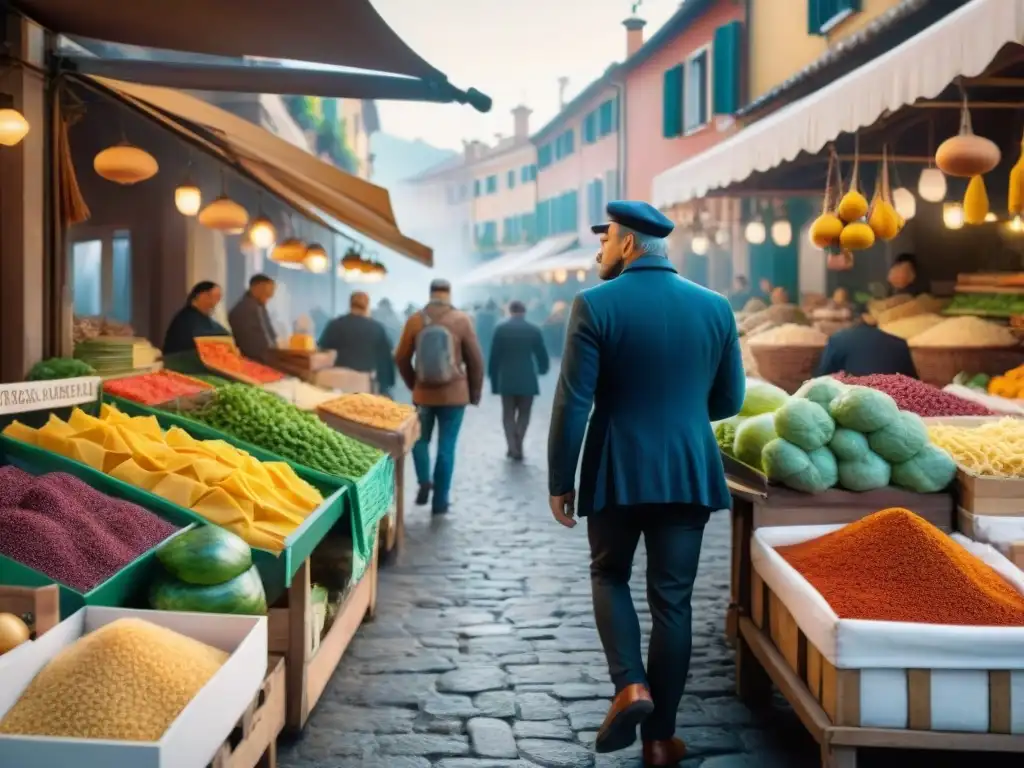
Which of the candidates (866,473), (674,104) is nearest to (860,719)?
(866,473)

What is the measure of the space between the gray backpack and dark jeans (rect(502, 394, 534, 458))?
3.41m

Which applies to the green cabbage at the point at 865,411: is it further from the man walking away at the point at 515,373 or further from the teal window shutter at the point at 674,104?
the teal window shutter at the point at 674,104

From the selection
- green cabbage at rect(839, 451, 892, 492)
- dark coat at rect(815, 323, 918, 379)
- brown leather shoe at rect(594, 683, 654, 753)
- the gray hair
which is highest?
the gray hair

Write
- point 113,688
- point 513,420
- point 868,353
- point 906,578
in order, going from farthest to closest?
point 513,420, point 868,353, point 906,578, point 113,688

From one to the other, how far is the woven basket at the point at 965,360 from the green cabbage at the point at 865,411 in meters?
3.49

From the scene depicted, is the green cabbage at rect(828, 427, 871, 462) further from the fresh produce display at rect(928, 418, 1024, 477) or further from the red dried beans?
the red dried beans

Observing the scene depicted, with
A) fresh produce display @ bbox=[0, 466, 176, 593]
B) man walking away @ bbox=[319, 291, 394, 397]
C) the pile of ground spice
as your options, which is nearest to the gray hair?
the pile of ground spice

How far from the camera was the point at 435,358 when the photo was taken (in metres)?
8.85

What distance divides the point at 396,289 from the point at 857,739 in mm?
68941

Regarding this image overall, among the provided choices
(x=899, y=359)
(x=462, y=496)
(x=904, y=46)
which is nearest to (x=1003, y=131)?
(x=899, y=359)

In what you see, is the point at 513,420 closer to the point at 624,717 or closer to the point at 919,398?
the point at 919,398

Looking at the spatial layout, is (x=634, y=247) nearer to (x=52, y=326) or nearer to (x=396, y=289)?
(x=52, y=326)

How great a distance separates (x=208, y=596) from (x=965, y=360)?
663cm

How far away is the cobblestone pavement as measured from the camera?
4.04 metres
